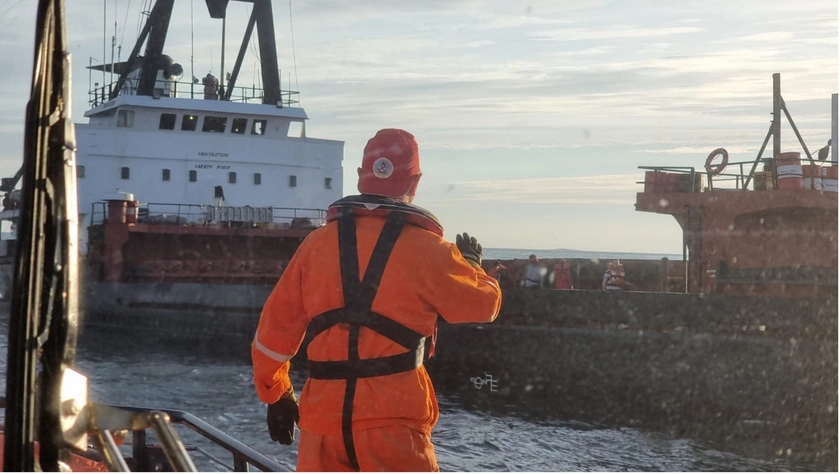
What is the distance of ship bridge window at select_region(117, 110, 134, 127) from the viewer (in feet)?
72.9

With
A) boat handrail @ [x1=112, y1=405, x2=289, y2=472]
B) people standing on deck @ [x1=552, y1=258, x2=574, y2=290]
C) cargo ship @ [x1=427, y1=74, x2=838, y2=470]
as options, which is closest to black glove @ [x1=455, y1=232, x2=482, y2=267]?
boat handrail @ [x1=112, y1=405, x2=289, y2=472]

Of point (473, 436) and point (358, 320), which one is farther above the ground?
point (358, 320)

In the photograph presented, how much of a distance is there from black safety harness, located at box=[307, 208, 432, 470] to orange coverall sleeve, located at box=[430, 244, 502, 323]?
10 cm

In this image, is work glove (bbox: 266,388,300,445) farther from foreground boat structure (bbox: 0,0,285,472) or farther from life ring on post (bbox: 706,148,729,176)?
life ring on post (bbox: 706,148,729,176)

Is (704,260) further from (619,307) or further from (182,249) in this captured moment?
(182,249)

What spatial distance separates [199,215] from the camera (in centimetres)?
2181

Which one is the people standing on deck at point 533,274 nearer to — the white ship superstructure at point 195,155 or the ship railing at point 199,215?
the ship railing at point 199,215

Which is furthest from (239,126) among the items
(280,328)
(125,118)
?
(280,328)

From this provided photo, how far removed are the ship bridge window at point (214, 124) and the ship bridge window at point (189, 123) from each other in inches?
9.8

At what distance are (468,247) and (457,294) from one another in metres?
0.35

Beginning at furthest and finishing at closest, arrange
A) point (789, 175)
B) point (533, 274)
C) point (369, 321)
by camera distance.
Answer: point (533, 274), point (789, 175), point (369, 321)

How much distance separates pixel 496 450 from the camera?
33.8 ft

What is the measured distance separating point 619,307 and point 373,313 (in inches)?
384

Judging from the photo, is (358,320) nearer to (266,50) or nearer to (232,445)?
(232,445)
